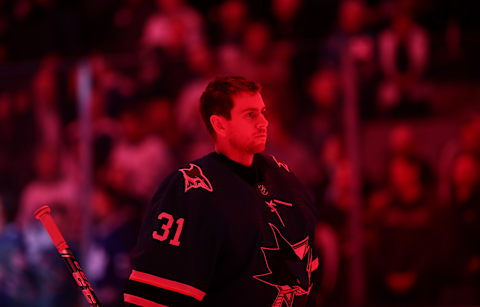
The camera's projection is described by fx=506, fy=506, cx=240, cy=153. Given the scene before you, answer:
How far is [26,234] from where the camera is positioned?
4734mm

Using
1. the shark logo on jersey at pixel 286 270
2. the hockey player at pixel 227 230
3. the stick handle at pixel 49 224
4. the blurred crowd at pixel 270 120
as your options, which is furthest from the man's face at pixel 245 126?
the blurred crowd at pixel 270 120

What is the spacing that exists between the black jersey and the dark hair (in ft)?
0.51

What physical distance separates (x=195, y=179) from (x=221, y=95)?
308 mm

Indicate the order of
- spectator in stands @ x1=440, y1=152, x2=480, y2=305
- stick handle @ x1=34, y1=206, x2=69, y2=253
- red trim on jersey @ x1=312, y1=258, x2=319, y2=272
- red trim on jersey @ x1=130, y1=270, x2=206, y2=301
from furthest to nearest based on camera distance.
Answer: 1. spectator in stands @ x1=440, y1=152, x2=480, y2=305
2. red trim on jersey @ x1=312, y1=258, x2=319, y2=272
3. stick handle @ x1=34, y1=206, x2=69, y2=253
4. red trim on jersey @ x1=130, y1=270, x2=206, y2=301

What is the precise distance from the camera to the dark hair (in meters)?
1.70

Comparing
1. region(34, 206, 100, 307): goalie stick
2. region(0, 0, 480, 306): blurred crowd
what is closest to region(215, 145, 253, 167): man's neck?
region(34, 206, 100, 307): goalie stick

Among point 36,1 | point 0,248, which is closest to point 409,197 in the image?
point 0,248

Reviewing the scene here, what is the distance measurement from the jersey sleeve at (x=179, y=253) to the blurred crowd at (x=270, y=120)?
95.9 inches

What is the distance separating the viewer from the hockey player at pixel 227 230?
4.87ft

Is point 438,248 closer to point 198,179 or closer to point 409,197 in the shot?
point 409,197

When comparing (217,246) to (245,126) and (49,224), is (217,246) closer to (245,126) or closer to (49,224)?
(245,126)

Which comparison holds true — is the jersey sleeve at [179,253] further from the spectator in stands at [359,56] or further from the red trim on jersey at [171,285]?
the spectator in stands at [359,56]

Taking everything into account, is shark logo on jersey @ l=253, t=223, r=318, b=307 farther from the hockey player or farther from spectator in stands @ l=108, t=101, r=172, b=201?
spectator in stands @ l=108, t=101, r=172, b=201

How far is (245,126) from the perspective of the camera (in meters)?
1.67
